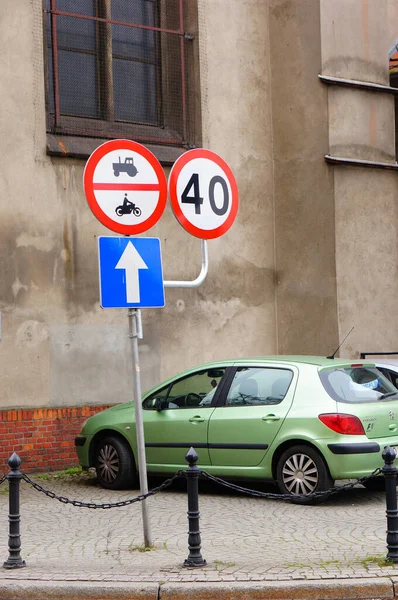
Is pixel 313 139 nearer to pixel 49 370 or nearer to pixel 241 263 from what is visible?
pixel 241 263

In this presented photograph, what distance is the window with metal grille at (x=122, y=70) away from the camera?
49.7 feet

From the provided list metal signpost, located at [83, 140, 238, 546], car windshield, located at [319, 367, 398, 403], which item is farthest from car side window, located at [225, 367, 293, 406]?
metal signpost, located at [83, 140, 238, 546]

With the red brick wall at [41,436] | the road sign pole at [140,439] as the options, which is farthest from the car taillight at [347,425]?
the red brick wall at [41,436]

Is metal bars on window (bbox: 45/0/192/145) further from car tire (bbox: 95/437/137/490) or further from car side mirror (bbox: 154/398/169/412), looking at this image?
car tire (bbox: 95/437/137/490)

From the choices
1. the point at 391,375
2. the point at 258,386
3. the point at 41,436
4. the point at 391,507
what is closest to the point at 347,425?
the point at 258,386

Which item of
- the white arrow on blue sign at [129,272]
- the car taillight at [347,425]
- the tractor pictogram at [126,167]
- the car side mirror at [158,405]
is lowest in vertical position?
the car taillight at [347,425]

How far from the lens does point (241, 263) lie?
1650 cm

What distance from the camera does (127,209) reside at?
29.5ft

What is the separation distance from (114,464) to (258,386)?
208 cm

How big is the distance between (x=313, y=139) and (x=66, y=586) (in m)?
10.4

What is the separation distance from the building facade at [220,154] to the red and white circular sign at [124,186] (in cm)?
552

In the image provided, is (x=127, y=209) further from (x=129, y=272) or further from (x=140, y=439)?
(x=140, y=439)

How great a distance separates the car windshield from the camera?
36.8ft

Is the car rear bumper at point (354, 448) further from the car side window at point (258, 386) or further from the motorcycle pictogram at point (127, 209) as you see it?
the motorcycle pictogram at point (127, 209)
